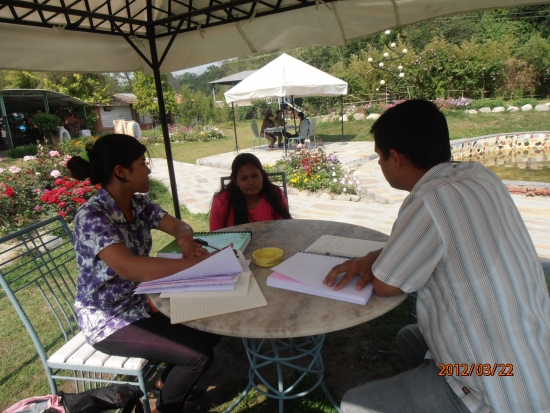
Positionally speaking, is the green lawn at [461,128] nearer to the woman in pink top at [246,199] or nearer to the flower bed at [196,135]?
the flower bed at [196,135]

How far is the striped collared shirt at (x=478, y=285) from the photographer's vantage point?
956mm

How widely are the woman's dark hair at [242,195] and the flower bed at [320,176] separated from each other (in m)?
3.32

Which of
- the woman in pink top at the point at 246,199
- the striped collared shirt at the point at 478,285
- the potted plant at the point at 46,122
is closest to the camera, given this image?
the striped collared shirt at the point at 478,285

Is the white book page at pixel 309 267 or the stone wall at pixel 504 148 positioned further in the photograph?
the stone wall at pixel 504 148

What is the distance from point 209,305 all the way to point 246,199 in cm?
146

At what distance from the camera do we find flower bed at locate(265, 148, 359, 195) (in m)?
5.90

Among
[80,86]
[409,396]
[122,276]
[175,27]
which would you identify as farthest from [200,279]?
[80,86]

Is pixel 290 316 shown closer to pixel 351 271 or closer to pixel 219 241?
pixel 351 271

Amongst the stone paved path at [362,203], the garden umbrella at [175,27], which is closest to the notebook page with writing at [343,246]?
the garden umbrella at [175,27]

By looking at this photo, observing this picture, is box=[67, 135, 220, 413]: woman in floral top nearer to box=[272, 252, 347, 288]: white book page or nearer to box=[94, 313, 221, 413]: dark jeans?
box=[94, 313, 221, 413]: dark jeans

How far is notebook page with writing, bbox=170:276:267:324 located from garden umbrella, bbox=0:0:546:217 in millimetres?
1940

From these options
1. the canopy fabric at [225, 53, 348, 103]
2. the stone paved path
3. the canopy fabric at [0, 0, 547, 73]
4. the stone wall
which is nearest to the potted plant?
the stone paved path

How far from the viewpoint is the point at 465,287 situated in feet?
3.25

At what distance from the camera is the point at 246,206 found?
2650mm
